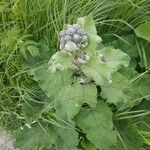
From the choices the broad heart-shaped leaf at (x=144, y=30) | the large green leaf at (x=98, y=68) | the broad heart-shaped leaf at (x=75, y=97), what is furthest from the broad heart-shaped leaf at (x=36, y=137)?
the broad heart-shaped leaf at (x=144, y=30)

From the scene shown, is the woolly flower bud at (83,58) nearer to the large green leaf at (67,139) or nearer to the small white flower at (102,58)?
the small white flower at (102,58)

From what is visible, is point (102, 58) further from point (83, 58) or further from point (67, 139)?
point (67, 139)

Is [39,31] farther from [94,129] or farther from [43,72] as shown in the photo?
[94,129]

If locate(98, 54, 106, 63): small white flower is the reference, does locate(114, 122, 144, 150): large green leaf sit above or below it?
below

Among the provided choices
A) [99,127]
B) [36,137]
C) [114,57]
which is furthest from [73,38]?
[36,137]

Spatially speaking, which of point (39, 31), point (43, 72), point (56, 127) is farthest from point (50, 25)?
point (56, 127)

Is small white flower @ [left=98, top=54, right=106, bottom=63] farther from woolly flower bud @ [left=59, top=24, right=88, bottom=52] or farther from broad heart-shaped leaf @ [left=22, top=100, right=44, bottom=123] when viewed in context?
broad heart-shaped leaf @ [left=22, top=100, right=44, bottom=123]

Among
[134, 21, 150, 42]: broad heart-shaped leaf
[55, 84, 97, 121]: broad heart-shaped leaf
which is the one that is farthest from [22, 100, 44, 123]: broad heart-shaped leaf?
[134, 21, 150, 42]: broad heart-shaped leaf
